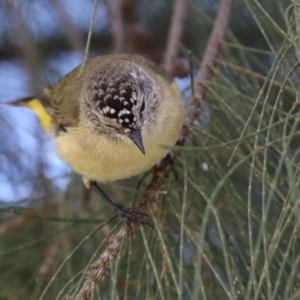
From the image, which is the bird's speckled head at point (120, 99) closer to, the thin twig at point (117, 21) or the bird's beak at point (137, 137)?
the bird's beak at point (137, 137)

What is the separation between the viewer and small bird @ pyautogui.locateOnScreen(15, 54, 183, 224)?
1763mm

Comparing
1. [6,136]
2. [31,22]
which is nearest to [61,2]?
[31,22]

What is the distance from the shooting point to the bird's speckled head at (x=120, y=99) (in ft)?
5.74

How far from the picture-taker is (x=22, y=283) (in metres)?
2.18

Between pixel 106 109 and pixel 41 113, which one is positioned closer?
pixel 106 109

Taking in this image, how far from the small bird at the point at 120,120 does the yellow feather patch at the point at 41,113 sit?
7.6 inches

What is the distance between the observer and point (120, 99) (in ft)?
5.72

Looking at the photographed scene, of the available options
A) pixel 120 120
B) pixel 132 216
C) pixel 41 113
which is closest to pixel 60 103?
pixel 41 113

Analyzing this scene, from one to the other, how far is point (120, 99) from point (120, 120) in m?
0.06

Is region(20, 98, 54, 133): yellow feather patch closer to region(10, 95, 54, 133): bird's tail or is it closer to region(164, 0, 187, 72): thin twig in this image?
region(10, 95, 54, 133): bird's tail

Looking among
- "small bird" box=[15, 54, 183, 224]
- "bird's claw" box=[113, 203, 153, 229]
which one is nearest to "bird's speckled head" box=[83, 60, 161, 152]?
"small bird" box=[15, 54, 183, 224]

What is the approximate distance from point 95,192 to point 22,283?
1.29 feet

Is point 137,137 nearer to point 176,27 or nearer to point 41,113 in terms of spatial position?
point 176,27

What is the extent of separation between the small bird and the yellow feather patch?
0.19 meters
